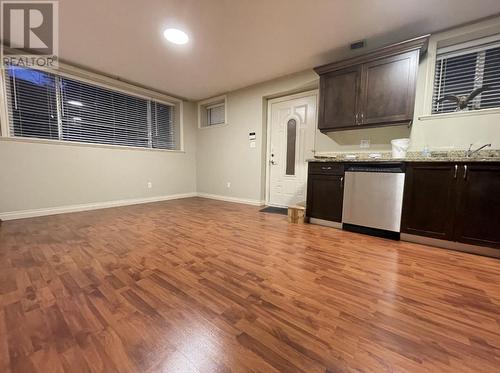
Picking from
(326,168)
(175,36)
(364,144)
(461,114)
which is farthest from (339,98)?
(175,36)

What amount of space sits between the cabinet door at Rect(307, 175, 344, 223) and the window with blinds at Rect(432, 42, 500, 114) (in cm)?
146

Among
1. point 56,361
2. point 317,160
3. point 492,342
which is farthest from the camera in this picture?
point 317,160

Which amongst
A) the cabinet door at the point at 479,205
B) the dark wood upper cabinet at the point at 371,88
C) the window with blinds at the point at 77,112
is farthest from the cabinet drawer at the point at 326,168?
the window with blinds at the point at 77,112

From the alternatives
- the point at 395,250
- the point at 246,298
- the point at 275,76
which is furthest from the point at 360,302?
the point at 275,76

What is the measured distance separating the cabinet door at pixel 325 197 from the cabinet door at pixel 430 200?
69cm

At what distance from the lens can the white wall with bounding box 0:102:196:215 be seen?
2.94 meters

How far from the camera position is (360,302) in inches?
49.8

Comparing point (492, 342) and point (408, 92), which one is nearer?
point (492, 342)

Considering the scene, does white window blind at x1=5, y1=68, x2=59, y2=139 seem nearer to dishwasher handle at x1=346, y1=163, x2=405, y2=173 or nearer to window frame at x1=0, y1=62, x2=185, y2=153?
window frame at x1=0, y1=62, x2=185, y2=153

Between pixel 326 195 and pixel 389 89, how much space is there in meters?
1.46

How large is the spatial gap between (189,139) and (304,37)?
348cm

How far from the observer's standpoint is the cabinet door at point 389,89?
2.40 meters

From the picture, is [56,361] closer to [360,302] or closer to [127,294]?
[127,294]

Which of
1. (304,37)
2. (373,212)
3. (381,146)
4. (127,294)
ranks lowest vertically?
(127,294)
